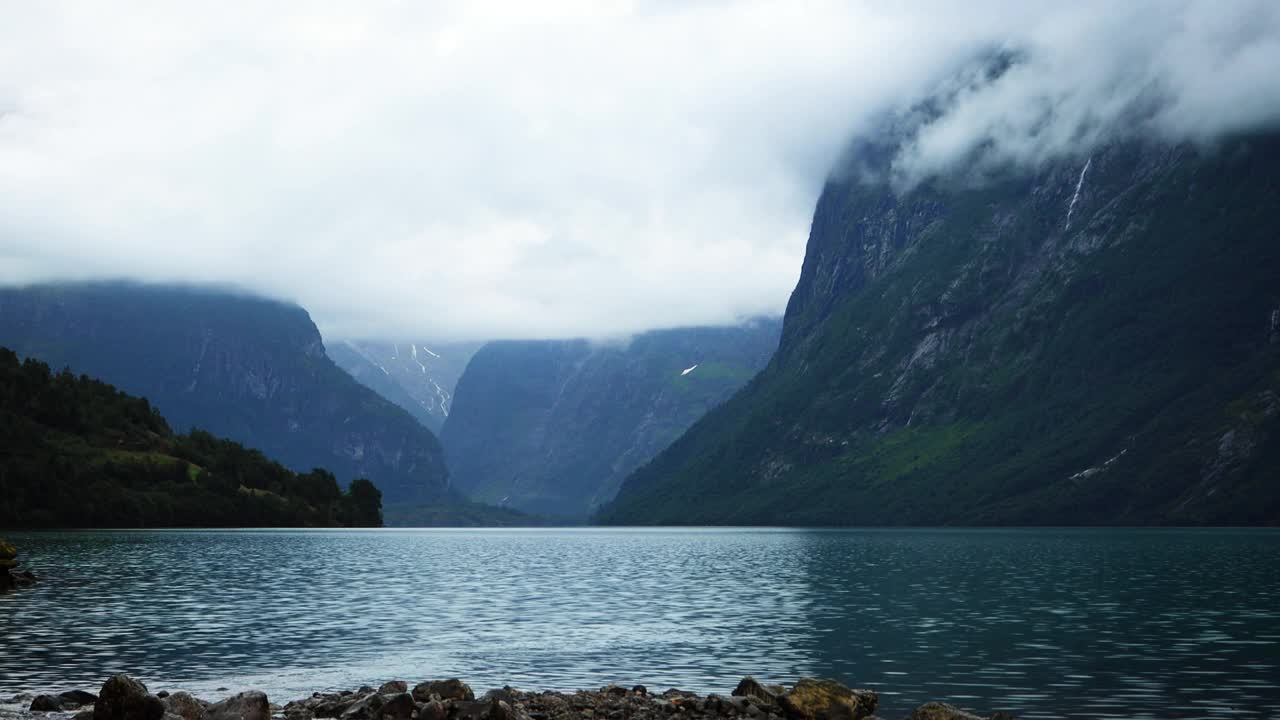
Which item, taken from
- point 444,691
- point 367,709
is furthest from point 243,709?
point 444,691

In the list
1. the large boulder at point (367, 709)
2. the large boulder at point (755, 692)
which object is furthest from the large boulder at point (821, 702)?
the large boulder at point (367, 709)

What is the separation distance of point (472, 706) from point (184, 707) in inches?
444

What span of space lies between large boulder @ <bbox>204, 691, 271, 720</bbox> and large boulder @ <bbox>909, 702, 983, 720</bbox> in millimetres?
23282

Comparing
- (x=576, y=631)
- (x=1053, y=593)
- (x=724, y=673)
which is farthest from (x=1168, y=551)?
(x=724, y=673)

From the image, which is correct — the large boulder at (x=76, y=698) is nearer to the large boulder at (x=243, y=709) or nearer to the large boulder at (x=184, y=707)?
the large boulder at (x=184, y=707)

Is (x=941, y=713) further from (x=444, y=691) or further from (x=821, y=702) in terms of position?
(x=444, y=691)

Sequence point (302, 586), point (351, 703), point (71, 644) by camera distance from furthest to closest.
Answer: point (302, 586) < point (71, 644) < point (351, 703)

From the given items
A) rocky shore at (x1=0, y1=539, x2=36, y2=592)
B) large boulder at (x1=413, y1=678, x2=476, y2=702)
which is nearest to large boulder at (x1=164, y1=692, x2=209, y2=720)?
large boulder at (x1=413, y1=678, x2=476, y2=702)

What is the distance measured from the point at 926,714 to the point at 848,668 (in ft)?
60.3

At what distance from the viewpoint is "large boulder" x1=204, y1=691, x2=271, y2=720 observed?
137 feet

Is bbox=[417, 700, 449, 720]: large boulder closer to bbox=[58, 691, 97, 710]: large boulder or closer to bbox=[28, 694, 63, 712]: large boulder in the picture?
bbox=[58, 691, 97, 710]: large boulder

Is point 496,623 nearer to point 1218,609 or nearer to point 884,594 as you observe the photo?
point 884,594

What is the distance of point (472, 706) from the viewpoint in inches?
1649

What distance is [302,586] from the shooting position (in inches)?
4616
